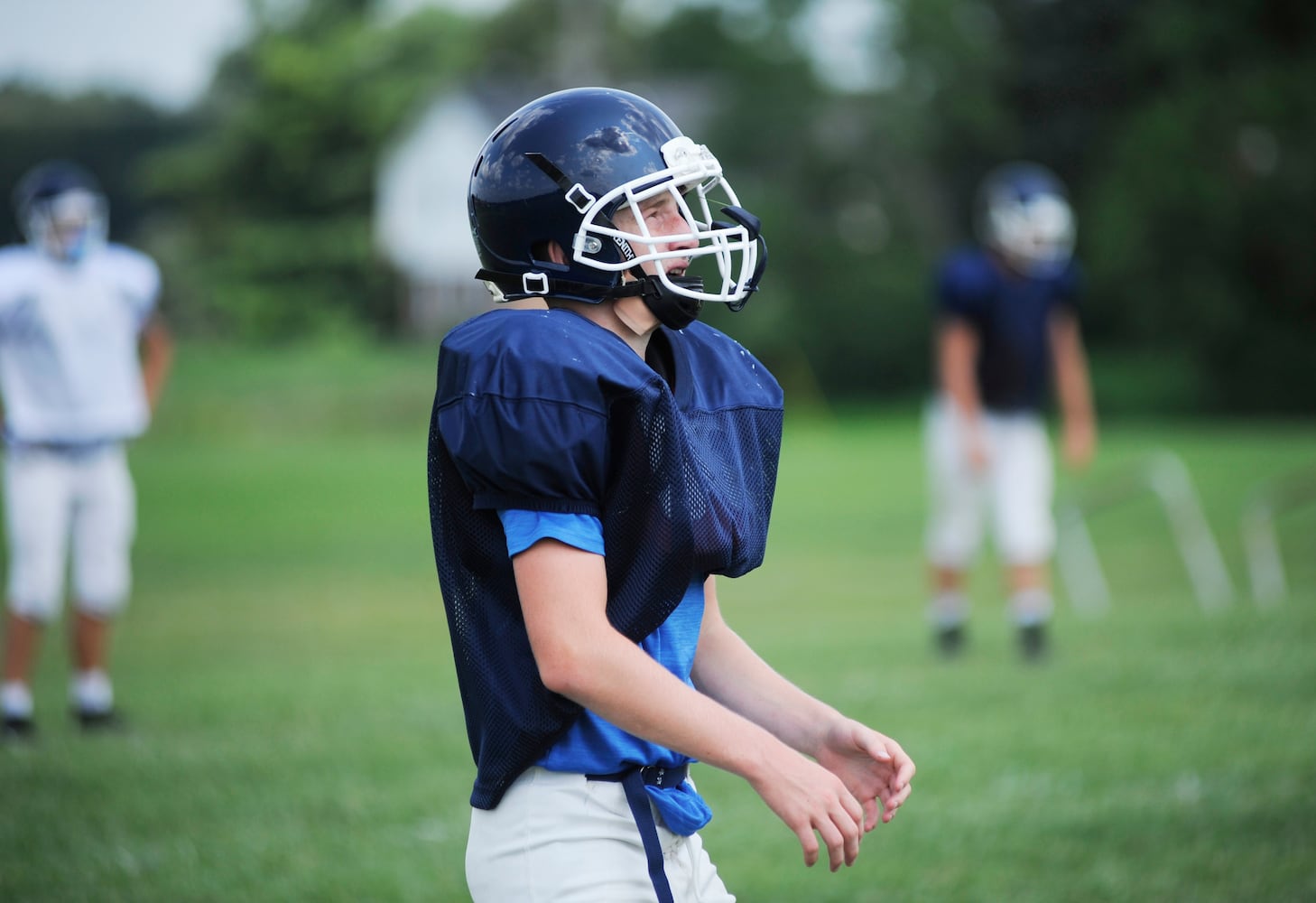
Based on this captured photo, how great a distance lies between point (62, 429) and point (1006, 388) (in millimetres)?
5062

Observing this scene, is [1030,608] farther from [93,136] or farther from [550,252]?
[93,136]

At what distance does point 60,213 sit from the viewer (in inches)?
270

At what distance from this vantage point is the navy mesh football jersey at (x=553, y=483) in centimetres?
205

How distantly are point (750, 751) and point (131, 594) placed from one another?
1253 centimetres

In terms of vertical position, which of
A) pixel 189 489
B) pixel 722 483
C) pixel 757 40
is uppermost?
pixel 757 40

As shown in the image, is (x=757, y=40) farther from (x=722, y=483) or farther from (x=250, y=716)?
(x=722, y=483)

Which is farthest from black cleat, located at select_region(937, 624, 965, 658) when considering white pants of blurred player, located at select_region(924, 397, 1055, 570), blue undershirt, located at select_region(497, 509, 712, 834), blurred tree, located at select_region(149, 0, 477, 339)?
blurred tree, located at select_region(149, 0, 477, 339)

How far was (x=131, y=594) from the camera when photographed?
1348cm

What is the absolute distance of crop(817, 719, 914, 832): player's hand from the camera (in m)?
2.33

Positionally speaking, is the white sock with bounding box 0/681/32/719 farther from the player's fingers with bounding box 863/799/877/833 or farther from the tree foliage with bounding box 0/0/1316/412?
the tree foliage with bounding box 0/0/1316/412

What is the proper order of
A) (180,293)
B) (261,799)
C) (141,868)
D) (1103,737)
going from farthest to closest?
(180,293) → (1103,737) → (261,799) → (141,868)

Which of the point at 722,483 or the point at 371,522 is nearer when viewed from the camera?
the point at 722,483

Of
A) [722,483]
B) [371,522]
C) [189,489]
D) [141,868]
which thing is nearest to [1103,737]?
[141,868]

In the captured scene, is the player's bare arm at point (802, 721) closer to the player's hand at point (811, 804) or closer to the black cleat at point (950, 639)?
the player's hand at point (811, 804)
